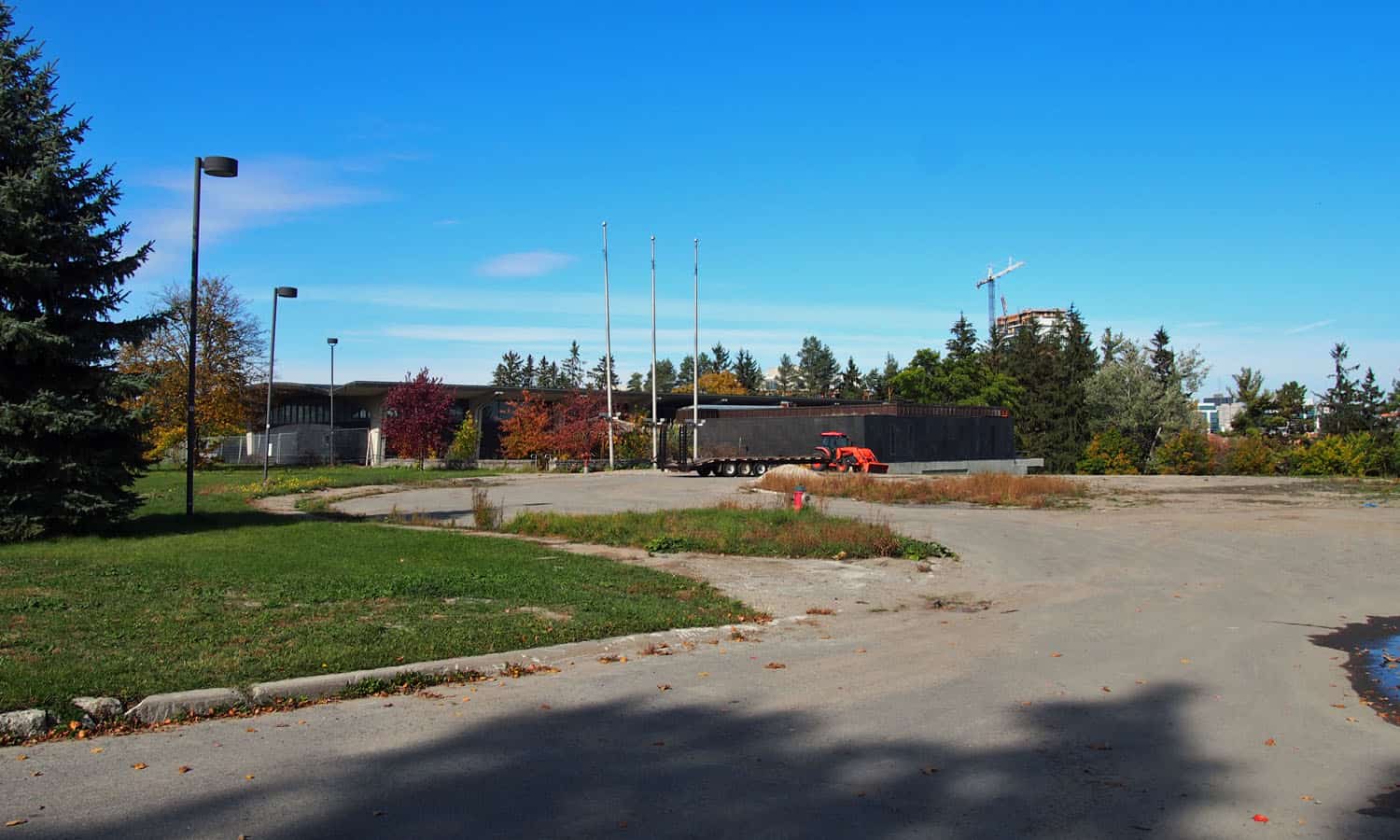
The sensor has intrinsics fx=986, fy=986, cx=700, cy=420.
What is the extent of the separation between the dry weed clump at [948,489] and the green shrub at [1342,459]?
82.4 feet

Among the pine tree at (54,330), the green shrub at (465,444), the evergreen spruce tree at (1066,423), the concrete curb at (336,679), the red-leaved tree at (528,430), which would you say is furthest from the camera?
the evergreen spruce tree at (1066,423)

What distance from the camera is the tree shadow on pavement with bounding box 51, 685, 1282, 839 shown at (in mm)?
4891

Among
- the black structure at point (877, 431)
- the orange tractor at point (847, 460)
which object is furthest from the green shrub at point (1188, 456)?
the orange tractor at point (847, 460)

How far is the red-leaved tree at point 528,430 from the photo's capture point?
56812 millimetres

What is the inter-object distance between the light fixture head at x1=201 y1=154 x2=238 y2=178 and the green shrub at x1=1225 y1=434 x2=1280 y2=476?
2093 inches

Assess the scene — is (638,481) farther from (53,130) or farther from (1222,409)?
(1222,409)

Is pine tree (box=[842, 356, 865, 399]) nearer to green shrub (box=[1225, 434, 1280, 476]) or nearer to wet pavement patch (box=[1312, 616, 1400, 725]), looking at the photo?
green shrub (box=[1225, 434, 1280, 476])

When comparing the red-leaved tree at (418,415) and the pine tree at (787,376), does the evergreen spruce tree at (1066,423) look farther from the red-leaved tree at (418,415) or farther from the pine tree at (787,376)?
the pine tree at (787,376)

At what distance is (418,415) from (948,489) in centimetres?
3336

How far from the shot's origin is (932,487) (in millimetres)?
33094

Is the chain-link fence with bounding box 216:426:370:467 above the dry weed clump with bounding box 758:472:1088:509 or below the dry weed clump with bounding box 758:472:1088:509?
above

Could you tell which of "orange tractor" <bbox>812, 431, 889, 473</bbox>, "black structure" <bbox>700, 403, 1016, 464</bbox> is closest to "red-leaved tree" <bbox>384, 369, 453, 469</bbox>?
"black structure" <bbox>700, 403, 1016, 464</bbox>

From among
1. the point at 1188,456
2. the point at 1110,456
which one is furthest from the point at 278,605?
the point at 1110,456

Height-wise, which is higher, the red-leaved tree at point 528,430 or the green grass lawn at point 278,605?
the red-leaved tree at point 528,430
